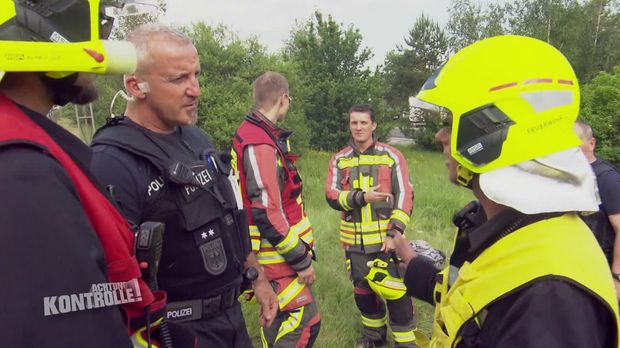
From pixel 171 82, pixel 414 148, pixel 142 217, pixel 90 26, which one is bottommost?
pixel 414 148

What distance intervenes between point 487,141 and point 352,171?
3081mm

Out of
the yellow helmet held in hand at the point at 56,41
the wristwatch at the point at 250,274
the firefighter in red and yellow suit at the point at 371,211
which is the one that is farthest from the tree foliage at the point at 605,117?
the yellow helmet held in hand at the point at 56,41

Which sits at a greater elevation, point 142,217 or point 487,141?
point 487,141

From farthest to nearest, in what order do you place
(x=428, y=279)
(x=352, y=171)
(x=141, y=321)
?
1. (x=352, y=171)
2. (x=428, y=279)
3. (x=141, y=321)

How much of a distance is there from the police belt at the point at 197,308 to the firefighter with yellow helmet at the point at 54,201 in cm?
78

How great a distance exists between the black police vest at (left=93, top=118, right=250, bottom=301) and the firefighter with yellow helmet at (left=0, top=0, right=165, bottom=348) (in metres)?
0.66

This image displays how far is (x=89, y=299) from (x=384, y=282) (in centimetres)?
328

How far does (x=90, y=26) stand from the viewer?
3.84 feet

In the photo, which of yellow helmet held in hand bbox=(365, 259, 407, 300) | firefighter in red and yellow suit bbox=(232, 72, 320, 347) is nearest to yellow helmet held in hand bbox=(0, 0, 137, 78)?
firefighter in red and yellow suit bbox=(232, 72, 320, 347)

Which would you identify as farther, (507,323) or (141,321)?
(141,321)

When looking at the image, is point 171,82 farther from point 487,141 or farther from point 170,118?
point 487,141

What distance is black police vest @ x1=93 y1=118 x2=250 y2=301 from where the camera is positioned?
1950 millimetres

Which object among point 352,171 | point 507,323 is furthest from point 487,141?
point 352,171

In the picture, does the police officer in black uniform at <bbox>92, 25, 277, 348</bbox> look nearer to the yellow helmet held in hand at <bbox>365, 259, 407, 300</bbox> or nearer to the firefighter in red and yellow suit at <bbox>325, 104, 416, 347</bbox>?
the yellow helmet held in hand at <bbox>365, 259, 407, 300</bbox>
